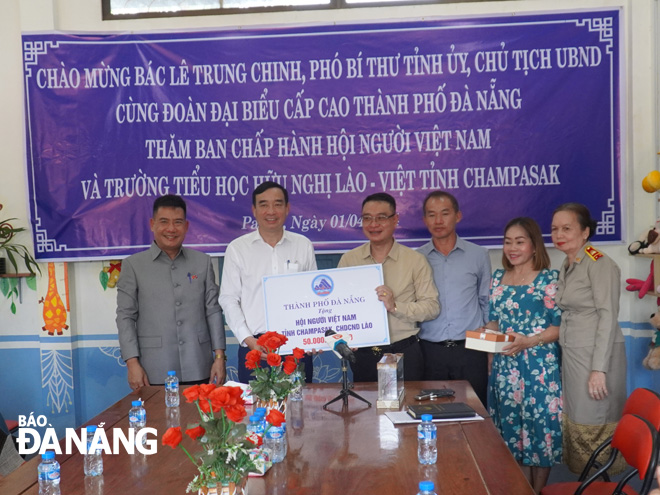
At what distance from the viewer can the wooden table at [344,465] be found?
1886 mm

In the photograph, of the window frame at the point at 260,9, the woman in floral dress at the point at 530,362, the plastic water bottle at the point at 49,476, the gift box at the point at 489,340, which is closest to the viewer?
the plastic water bottle at the point at 49,476

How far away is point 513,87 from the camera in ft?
13.7

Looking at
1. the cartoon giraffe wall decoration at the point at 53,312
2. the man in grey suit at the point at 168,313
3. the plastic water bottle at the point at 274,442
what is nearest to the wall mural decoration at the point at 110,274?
the cartoon giraffe wall decoration at the point at 53,312

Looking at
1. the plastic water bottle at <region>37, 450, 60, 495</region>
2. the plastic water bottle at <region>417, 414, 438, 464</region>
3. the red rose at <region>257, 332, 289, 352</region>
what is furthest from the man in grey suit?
the plastic water bottle at <region>417, 414, 438, 464</region>

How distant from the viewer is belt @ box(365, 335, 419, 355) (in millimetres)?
3430

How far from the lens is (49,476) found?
1.86m

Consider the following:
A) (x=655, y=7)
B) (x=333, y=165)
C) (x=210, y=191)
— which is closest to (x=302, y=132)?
(x=333, y=165)

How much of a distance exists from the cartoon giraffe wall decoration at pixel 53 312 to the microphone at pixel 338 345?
7.30 feet

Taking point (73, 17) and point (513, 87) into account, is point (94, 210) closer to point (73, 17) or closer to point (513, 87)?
point (73, 17)

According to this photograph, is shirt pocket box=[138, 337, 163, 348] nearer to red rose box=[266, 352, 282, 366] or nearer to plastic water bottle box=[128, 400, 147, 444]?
plastic water bottle box=[128, 400, 147, 444]

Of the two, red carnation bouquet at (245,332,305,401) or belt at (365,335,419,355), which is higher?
red carnation bouquet at (245,332,305,401)

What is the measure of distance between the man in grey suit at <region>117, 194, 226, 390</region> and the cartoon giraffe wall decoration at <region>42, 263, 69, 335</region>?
1.16m

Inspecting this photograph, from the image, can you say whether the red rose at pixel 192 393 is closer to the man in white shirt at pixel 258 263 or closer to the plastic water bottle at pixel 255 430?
the plastic water bottle at pixel 255 430

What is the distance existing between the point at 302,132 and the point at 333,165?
0.95 feet
